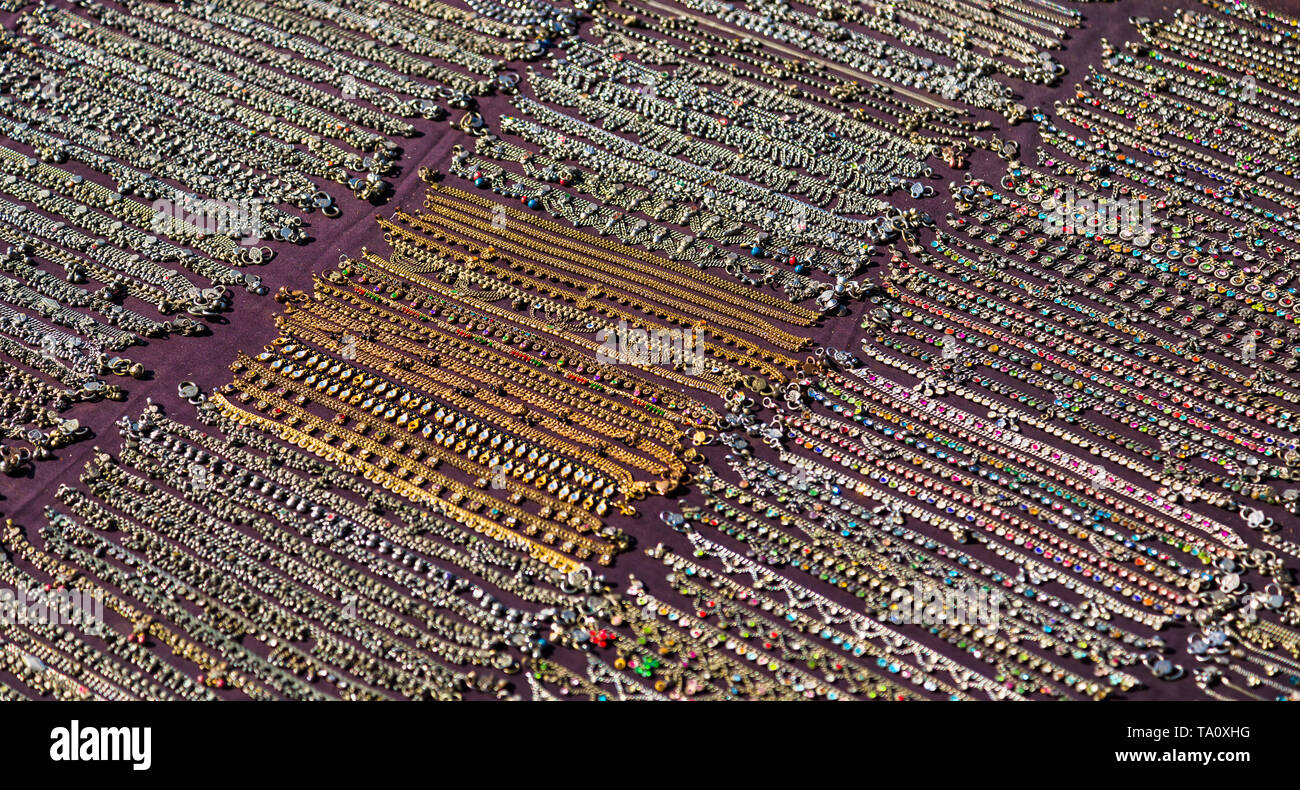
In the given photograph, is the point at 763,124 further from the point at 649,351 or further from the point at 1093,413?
the point at 1093,413

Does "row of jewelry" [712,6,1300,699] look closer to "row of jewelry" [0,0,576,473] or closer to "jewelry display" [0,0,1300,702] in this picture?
"jewelry display" [0,0,1300,702]

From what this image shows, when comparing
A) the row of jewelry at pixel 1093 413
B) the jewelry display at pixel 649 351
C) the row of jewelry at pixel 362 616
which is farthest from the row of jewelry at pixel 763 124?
the row of jewelry at pixel 362 616

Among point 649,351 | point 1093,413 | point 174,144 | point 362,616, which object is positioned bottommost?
point 362,616

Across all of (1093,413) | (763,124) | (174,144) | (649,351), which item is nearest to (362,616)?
(649,351)

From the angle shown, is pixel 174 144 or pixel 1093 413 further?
pixel 174 144

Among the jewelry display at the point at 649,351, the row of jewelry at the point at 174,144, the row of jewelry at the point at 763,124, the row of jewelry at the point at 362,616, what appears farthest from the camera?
the row of jewelry at the point at 763,124

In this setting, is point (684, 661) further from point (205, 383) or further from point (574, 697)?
point (205, 383)

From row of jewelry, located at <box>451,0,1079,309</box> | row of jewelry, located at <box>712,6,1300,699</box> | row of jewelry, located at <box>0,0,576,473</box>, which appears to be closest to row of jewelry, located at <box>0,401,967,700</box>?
row of jewelry, located at <box>712,6,1300,699</box>

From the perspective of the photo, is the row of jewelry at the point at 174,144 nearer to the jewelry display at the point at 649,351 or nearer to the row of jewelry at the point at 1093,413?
the jewelry display at the point at 649,351
